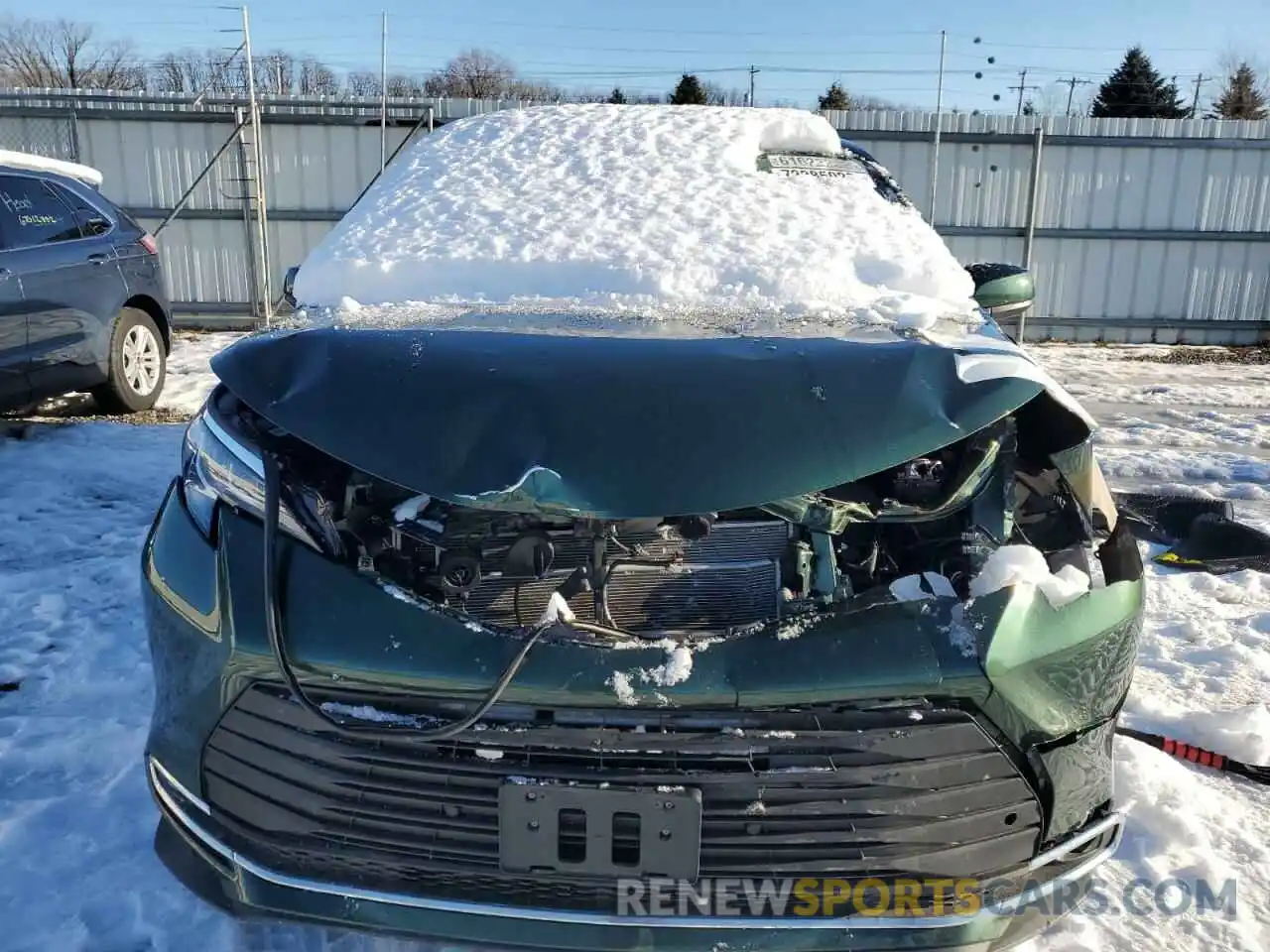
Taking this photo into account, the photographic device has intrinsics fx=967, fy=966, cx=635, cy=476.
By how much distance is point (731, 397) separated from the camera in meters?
1.75

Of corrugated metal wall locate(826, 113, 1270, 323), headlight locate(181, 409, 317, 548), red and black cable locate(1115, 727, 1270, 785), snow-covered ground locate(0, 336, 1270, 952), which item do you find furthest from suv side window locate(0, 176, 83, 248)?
corrugated metal wall locate(826, 113, 1270, 323)

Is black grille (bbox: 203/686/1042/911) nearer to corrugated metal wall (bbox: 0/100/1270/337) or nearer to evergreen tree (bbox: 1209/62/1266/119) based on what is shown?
corrugated metal wall (bbox: 0/100/1270/337)

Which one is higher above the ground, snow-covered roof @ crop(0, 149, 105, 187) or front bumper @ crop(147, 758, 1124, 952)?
snow-covered roof @ crop(0, 149, 105, 187)

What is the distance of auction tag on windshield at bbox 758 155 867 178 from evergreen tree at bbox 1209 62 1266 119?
102 ft

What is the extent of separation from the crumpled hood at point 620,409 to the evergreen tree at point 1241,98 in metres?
32.4

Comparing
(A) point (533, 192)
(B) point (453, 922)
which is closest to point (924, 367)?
(B) point (453, 922)

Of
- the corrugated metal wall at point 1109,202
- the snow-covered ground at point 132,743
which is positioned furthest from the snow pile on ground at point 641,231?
the corrugated metal wall at point 1109,202

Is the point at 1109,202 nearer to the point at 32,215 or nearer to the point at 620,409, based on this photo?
the point at 32,215

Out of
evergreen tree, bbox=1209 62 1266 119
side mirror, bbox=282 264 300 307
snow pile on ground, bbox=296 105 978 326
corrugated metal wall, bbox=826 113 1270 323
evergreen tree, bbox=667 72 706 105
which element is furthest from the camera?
evergreen tree, bbox=1209 62 1266 119

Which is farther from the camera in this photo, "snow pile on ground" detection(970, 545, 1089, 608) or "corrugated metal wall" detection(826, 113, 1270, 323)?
"corrugated metal wall" detection(826, 113, 1270, 323)

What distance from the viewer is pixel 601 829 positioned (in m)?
1.46

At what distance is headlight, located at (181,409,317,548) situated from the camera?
1719 millimetres

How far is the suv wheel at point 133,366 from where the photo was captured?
6020 mm

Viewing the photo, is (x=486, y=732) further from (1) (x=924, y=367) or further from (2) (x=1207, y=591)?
(2) (x=1207, y=591)
